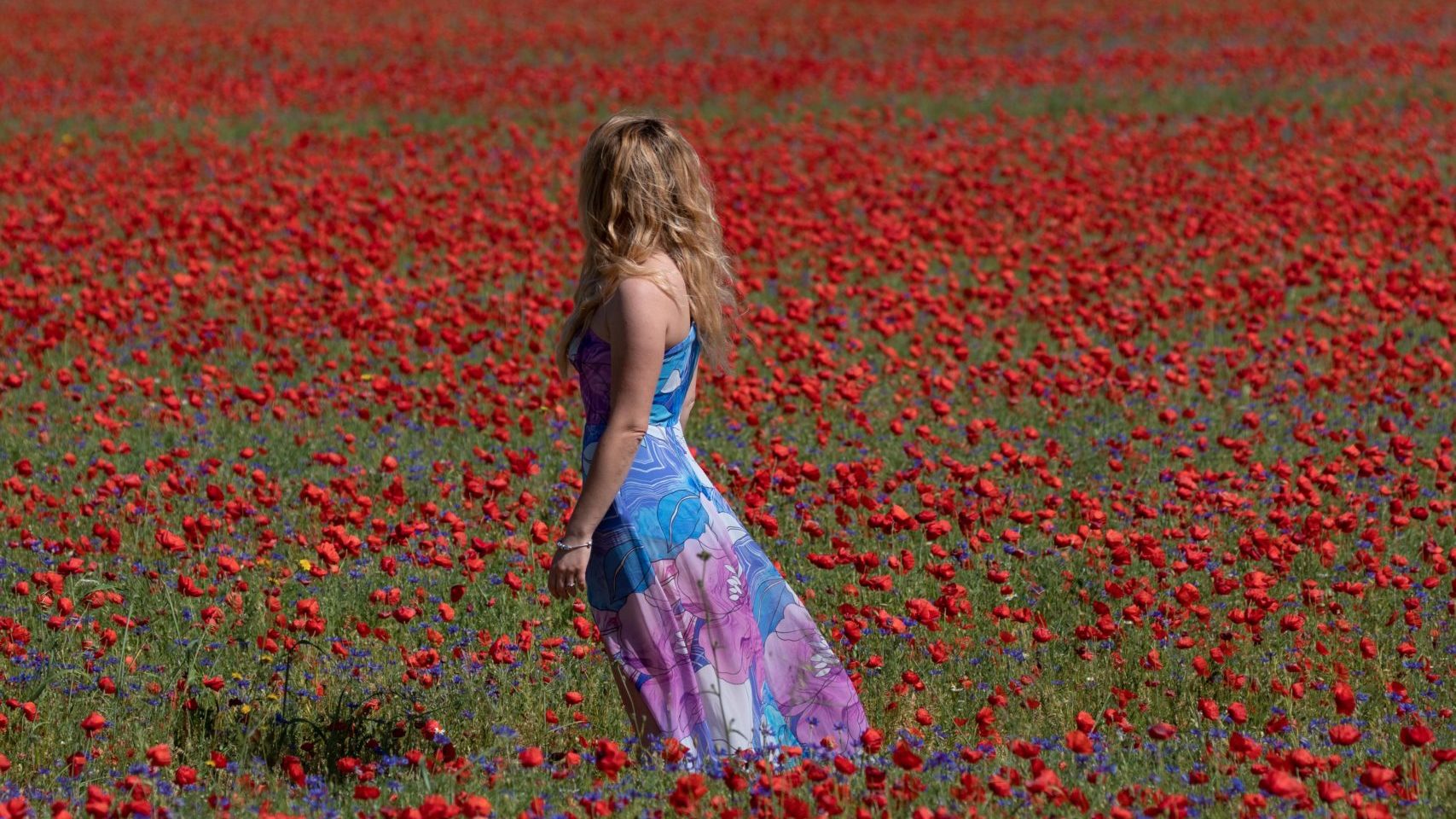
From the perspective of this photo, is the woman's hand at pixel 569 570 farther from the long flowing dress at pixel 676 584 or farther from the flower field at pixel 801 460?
the flower field at pixel 801 460

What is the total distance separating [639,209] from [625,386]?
444 millimetres

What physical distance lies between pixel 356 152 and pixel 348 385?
7.60 m

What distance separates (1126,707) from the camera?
4910mm

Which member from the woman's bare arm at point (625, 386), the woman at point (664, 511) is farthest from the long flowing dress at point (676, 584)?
the woman's bare arm at point (625, 386)

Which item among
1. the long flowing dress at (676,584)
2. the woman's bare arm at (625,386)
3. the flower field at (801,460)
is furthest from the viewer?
the flower field at (801,460)

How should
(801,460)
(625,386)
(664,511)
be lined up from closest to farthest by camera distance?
(625,386)
(664,511)
(801,460)

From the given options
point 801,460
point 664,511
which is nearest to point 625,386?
point 664,511

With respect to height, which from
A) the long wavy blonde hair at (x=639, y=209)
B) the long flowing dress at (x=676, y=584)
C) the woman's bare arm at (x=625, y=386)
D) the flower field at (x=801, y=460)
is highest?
the long wavy blonde hair at (x=639, y=209)

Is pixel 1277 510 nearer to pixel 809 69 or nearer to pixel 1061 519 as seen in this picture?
pixel 1061 519

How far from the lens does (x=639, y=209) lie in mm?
3988

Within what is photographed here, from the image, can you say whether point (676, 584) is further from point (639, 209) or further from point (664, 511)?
point (639, 209)

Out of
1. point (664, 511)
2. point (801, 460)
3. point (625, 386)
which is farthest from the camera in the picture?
point (801, 460)

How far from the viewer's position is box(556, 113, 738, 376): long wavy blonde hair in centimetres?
397

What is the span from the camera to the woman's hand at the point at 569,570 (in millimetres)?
4008
